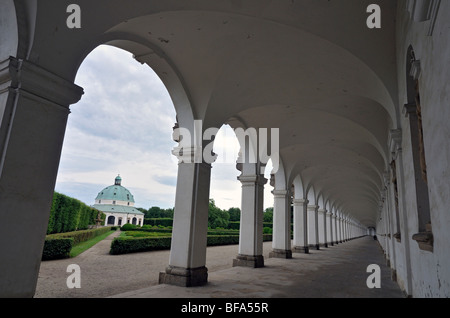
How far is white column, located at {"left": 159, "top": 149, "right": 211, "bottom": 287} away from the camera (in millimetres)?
6949

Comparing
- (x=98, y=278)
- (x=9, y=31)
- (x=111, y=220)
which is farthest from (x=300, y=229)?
(x=111, y=220)

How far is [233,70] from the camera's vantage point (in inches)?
305

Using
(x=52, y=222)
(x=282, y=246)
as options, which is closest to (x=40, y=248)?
(x=282, y=246)

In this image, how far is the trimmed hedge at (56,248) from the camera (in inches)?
453

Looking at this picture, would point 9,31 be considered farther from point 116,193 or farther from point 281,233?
point 116,193

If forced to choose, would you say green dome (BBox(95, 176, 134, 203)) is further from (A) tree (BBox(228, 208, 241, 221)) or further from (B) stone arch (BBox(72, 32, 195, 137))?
(B) stone arch (BBox(72, 32, 195, 137))

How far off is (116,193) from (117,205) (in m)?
3.87

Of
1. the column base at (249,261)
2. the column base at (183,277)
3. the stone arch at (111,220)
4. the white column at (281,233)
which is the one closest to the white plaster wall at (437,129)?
the column base at (183,277)

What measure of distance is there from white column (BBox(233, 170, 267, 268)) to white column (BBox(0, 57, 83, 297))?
760 cm

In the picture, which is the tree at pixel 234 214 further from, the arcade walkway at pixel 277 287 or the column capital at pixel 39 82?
the column capital at pixel 39 82

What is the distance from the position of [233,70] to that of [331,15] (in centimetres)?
284

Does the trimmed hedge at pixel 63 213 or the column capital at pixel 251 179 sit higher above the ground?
the column capital at pixel 251 179

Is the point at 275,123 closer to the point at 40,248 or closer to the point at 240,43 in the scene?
the point at 240,43

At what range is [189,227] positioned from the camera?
715 cm
